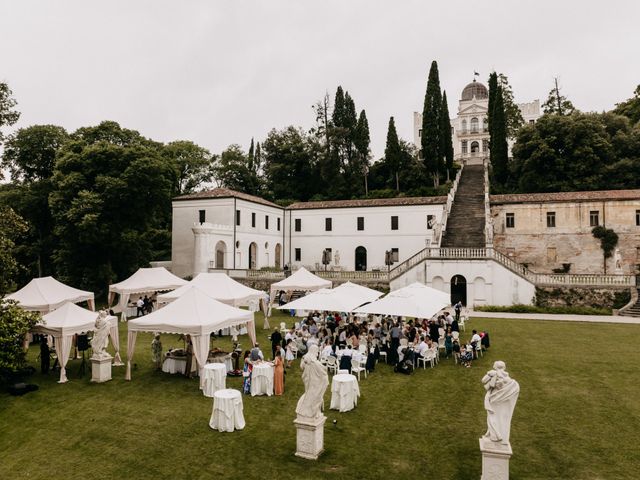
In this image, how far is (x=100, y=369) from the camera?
1266cm

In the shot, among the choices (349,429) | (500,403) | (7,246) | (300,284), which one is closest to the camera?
(500,403)

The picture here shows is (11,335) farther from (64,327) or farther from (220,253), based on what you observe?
(220,253)

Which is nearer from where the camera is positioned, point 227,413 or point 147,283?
point 227,413

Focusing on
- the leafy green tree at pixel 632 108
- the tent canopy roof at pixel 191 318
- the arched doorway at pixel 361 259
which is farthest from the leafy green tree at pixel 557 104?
the tent canopy roof at pixel 191 318

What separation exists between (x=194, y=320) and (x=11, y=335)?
489 centimetres

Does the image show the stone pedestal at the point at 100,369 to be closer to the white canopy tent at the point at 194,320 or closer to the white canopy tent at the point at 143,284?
the white canopy tent at the point at 194,320

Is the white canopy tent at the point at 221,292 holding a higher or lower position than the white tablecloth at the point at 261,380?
higher

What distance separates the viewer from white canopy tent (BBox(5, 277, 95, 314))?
16922 mm

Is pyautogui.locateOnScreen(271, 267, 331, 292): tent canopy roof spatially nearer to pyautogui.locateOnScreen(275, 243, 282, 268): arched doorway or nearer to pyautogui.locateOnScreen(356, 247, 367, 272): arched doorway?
pyautogui.locateOnScreen(356, 247, 367, 272): arched doorway

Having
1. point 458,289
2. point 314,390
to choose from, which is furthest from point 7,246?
point 458,289

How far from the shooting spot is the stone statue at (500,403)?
6566mm

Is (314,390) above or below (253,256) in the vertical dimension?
below

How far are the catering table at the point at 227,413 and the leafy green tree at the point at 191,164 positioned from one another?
4314 cm

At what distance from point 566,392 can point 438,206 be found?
29134 millimetres
